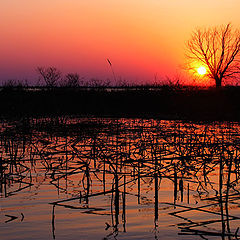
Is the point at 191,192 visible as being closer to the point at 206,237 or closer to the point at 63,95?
the point at 206,237

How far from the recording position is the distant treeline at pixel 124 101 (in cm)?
2878

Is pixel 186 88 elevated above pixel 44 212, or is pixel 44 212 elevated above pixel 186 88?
pixel 186 88

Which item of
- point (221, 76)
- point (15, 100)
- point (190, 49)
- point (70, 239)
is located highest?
point (190, 49)

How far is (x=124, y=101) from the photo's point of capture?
102ft

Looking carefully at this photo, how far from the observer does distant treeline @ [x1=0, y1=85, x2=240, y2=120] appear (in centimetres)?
2878

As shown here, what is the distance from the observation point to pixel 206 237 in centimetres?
455

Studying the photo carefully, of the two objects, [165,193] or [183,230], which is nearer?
[183,230]

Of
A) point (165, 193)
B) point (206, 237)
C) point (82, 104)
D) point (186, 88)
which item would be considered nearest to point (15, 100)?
point (82, 104)

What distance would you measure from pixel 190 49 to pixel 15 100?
1102 inches

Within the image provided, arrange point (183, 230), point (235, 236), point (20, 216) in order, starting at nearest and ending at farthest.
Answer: point (235, 236)
point (183, 230)
point (20, 216)

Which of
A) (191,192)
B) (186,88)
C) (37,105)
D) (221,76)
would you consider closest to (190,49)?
(221,76)

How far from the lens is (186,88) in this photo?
29609 mm

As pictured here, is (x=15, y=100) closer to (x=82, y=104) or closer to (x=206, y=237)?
(x=82, y=104)

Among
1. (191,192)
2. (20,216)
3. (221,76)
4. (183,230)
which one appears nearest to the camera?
(183,230)
